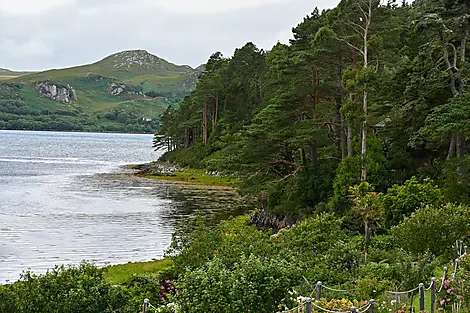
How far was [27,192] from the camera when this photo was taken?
56188 mm

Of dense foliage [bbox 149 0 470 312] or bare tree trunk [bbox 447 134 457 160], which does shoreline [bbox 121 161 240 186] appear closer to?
dense foliage [bbox 149 0 470 312]

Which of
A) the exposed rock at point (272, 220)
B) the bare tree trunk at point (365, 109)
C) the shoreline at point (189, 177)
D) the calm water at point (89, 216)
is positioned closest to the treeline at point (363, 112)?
the bare tree trunk at point (365, 109)

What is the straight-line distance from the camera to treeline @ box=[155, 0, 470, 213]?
29281 millimetres

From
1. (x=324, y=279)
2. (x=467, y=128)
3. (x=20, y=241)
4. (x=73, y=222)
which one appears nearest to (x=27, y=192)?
(x=73, y=222)

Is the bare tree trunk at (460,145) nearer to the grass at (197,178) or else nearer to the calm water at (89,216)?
the calm water at (89,216)

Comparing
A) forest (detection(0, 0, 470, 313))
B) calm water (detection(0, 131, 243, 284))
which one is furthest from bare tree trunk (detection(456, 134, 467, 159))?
calm water (detection(0, 131, 243, 284))

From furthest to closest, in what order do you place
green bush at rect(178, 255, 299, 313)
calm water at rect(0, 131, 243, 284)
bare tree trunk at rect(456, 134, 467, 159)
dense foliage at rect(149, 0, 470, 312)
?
bare tree trunk at rect(456, 134, 467, 159) → calm water at rect(0, 131, 243, 284) → dense foliage at rect(149, 0, 470, 312) → green bush at rect(178, 255, 299, 313)

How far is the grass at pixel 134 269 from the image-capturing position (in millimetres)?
22173

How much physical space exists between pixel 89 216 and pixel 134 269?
60.8 ft

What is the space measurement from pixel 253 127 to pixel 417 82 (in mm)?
11153

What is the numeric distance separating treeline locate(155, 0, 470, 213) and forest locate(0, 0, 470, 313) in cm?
9

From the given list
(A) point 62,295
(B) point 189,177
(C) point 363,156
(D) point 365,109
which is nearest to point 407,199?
(C) point 363,156

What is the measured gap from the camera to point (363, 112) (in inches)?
1138

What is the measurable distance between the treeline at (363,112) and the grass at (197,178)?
23.2 metres
